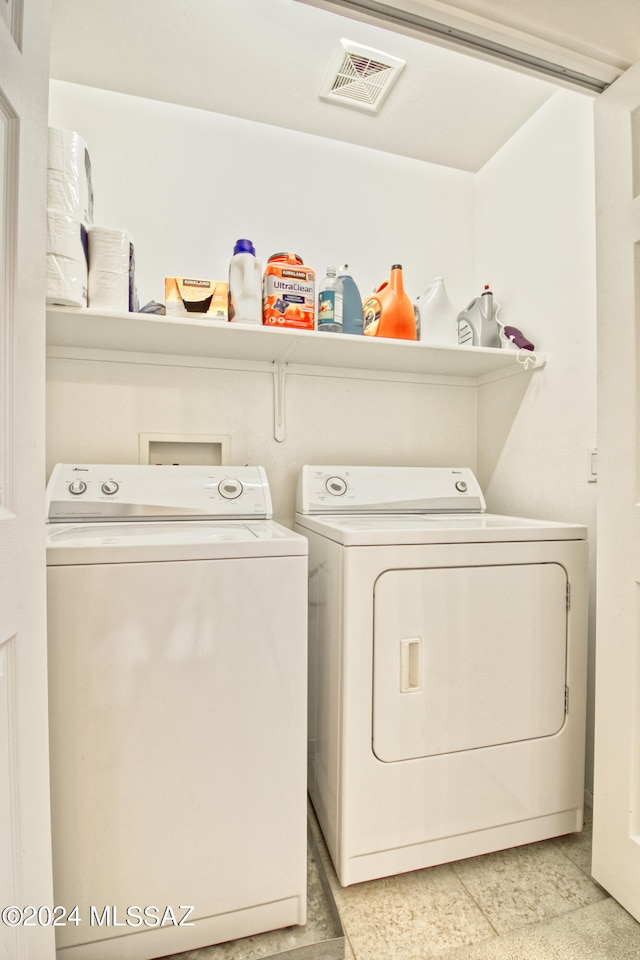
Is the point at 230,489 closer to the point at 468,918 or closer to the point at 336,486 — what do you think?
the point at 336,486

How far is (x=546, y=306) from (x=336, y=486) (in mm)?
1084

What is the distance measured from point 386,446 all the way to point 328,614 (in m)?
0.98

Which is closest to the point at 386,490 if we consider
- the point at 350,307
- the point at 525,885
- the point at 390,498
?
the point at 390,498

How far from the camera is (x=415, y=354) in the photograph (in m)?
1.84

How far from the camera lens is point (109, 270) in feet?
4.74

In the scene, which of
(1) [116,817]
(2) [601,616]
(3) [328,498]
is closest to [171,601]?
(1) [116,817]

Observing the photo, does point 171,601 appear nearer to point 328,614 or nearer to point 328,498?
point 328,614

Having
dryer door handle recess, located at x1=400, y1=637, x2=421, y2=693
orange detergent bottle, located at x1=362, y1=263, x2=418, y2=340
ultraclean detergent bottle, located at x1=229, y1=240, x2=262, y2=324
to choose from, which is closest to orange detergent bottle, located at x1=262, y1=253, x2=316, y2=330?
ultraclean detergent bottle, located at x1=229, y1=240, x2=262, y2=324

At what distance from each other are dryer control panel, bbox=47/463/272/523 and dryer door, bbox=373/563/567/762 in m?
0.66

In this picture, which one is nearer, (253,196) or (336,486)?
(336,486)

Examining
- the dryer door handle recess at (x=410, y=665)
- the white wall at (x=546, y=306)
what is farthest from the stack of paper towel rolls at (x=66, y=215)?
the white wall at (x=546, y=306)

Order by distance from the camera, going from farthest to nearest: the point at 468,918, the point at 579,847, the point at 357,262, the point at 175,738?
the point at 357,262
the point at 579,847
the point at 468,918
the point at 175,738

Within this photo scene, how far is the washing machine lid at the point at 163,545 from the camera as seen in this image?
3.28 ft

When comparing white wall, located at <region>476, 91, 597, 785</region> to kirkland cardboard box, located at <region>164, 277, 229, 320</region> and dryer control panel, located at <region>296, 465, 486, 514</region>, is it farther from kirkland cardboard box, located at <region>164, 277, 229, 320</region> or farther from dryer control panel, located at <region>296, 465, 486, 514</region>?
kirkland cardboard box, located at <region>164, 277, 229, 320</region>
